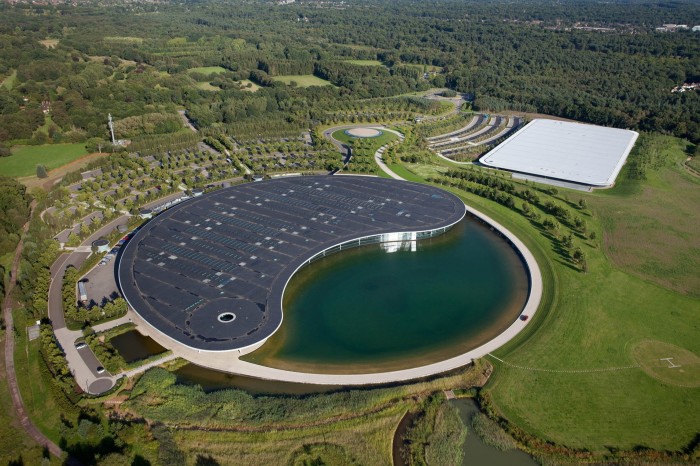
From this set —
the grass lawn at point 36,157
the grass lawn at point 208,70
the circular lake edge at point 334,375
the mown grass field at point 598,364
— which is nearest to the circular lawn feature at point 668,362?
the mown grass field at point 598,364

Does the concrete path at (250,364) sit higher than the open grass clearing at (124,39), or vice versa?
the open grass clearing at (124,39)

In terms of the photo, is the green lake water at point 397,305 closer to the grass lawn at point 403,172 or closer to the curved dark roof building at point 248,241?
the curved dark roof building at point 248,241

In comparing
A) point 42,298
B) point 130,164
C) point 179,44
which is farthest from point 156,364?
point 179,44

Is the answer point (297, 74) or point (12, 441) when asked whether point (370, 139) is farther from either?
point (12, 441)

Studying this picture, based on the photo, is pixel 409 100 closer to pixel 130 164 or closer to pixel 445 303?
pixel 130 164

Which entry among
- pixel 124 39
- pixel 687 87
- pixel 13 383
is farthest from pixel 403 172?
pixel 124 39

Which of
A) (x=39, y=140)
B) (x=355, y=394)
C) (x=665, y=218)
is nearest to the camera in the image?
(x=355, y=394)

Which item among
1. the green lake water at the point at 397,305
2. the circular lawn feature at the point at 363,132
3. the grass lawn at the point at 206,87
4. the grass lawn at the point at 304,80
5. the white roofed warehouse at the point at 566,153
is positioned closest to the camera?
the green lake water at the point at 397,305
